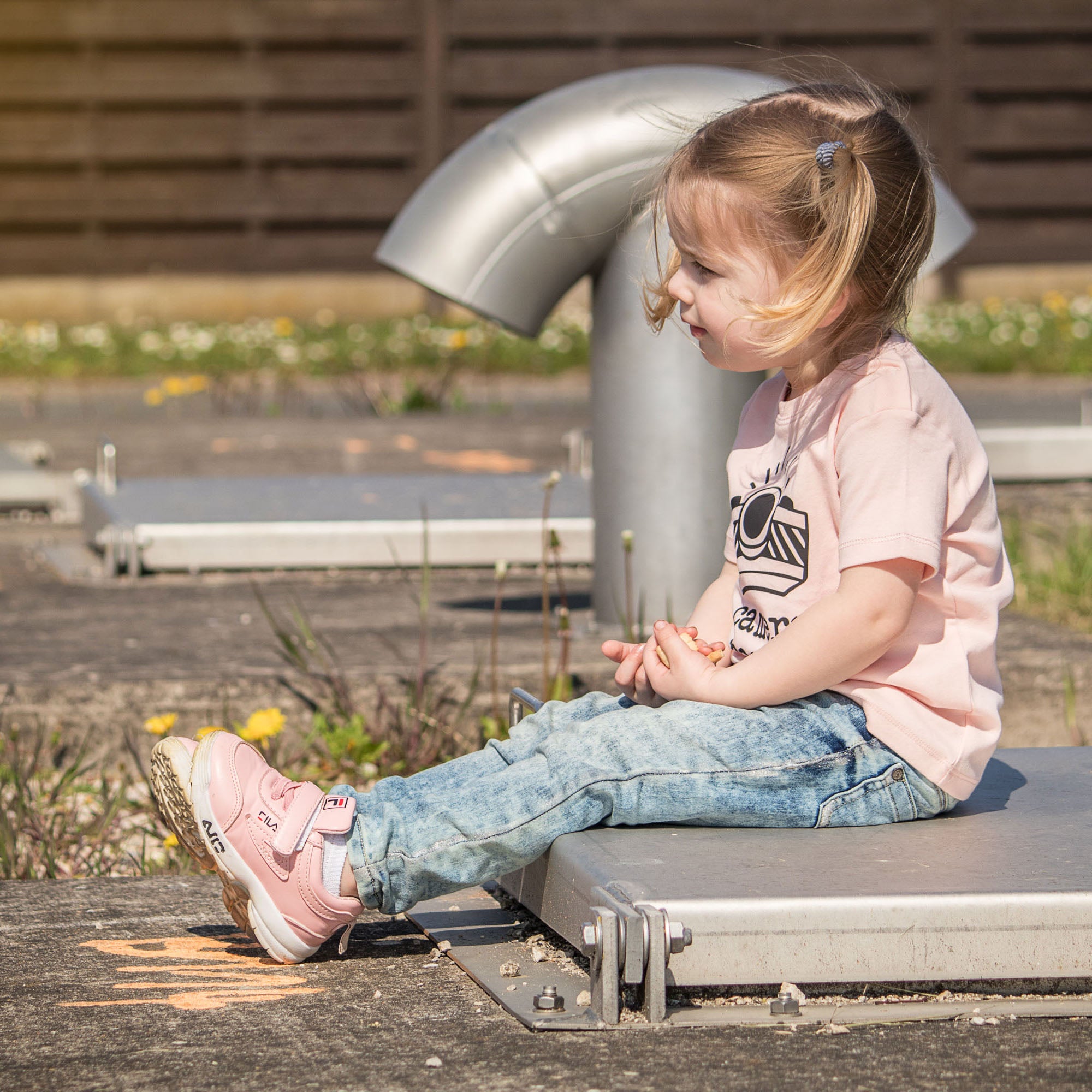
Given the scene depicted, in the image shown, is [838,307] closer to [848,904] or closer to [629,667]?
[629,667]

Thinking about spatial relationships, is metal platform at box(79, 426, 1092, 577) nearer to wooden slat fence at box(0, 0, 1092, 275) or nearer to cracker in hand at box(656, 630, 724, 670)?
cracker in hand at box(656, 630, 724, 670)

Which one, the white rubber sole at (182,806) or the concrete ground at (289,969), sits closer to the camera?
the concrete ground at (289,969)

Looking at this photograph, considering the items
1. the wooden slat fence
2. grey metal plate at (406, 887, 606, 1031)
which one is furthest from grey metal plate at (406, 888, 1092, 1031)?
the wooden slat fence

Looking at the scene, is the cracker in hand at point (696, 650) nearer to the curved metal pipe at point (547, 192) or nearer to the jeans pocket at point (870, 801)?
the jeans pocket at point (870, 801)

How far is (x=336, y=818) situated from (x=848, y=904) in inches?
20.8

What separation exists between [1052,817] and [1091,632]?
1778 millimetres

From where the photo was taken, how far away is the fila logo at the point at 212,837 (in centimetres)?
174

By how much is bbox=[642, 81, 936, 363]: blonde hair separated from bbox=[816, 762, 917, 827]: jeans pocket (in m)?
0.46

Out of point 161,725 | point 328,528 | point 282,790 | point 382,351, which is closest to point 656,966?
point 282,790

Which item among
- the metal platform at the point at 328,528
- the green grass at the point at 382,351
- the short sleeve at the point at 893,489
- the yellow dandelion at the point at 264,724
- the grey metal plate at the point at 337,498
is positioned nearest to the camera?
the short sleeve at the point at 893,489

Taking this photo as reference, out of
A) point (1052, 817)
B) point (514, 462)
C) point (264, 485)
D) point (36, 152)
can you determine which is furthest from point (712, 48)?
point (1052, 817)

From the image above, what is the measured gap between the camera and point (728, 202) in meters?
1.80

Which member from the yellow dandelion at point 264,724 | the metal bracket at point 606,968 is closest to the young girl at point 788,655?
the metal bracket at point 606,968

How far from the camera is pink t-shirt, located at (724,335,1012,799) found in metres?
1.73
